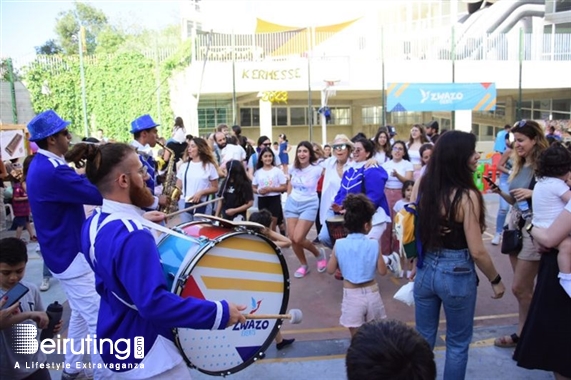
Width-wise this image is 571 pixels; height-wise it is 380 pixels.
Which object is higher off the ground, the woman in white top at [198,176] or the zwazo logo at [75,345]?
the woman in white top at [198,176]

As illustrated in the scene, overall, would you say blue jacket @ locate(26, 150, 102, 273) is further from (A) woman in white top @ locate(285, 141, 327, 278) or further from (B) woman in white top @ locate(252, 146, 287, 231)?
(B) woman in white top @ locate(252, 146, 287, 231)

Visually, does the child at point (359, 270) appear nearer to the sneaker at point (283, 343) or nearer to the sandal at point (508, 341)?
the sneaker at point (283, 343)

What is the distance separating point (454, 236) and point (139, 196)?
2.00 m

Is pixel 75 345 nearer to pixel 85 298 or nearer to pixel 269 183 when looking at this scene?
pixel 85 298

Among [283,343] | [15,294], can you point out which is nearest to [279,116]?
[283,343]

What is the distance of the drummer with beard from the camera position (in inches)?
80.0

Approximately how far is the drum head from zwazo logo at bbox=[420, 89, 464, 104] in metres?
19.2

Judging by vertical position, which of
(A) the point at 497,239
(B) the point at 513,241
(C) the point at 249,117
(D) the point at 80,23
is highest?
(D) the point at 80,23

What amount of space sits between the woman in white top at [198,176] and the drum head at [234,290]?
4.15 m

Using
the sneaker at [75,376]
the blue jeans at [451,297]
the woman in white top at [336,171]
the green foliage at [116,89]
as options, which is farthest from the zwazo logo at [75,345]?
the green foliage at [116,89]

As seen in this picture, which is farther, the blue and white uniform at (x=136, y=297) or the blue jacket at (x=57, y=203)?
the blue jacket at (x=57, y=203)

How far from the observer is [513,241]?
4047 mm

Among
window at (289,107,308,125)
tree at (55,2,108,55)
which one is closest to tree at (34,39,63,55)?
tree at (55,2,108,55)

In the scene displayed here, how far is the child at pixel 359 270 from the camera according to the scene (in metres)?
3.91
